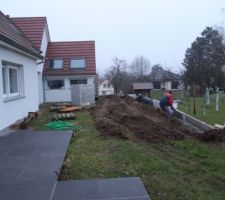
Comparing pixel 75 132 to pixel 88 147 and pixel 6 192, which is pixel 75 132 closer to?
pixel 88 147

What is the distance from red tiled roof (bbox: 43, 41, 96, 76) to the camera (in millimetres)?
29594

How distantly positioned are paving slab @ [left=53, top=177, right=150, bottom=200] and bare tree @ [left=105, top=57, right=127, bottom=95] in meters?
46.2

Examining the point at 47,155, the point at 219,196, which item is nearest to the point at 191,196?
the point at 219,196

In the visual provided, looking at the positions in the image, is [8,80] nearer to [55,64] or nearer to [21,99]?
[21,99]

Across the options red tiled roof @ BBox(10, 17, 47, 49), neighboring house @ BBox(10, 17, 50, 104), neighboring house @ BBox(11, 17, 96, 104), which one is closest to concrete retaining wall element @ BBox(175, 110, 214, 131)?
neighboring house @ BBox(10, 17, 50, 104)

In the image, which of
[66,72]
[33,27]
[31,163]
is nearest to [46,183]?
[31,163]

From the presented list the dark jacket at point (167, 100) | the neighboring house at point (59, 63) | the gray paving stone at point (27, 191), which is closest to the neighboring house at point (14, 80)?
the dark jacket at point (167, 100)

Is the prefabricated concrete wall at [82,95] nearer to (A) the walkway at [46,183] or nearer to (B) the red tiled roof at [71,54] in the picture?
(B) the red tiled roof at [71,54]

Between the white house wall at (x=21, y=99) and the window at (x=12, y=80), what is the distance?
0.80 feet

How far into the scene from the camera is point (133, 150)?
823cm

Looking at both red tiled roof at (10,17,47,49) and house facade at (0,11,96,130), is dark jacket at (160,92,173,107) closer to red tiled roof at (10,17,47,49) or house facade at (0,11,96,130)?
house facade at (0,11,96,130)

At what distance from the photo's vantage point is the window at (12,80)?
41.6 ft

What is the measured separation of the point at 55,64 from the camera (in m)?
30.5

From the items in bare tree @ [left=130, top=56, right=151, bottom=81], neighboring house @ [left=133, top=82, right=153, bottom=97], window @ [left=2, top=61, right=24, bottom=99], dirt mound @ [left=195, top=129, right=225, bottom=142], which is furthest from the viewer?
bare tree @ [left=130, top=56, right=151, bottom=81]
